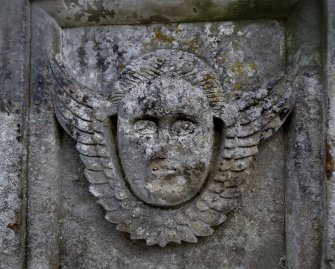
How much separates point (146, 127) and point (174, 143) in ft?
0.48

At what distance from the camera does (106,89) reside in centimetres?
235

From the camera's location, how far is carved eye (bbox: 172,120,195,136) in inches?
85.3

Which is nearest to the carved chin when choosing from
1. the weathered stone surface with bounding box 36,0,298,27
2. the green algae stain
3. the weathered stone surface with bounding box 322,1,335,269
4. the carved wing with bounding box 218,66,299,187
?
the carved wing with bounding box 218,66,299,187

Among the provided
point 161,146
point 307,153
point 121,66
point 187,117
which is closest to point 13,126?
point 121,66

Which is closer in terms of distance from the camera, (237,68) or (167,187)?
(167,187)

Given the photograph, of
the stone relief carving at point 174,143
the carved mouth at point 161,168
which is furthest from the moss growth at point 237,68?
the carved mouth at point 161,168

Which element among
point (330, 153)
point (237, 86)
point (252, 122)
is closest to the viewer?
point (330, 153)

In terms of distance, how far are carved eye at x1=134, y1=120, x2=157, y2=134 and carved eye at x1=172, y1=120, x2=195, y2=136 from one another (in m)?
0.09

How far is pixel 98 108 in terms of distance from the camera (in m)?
2.24

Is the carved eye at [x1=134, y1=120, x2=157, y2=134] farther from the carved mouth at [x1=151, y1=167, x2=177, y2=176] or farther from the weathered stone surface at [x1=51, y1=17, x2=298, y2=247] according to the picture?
the carved mouth at [x1=151, y1=167, x2=177, y2=176]

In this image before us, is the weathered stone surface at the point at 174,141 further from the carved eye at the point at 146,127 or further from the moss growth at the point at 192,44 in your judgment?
the moss growth at the point at 192,44

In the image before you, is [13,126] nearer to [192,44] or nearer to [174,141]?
[174,141]

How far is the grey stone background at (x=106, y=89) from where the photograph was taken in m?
2.20

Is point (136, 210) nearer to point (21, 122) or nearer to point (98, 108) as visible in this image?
point (98, 108)
